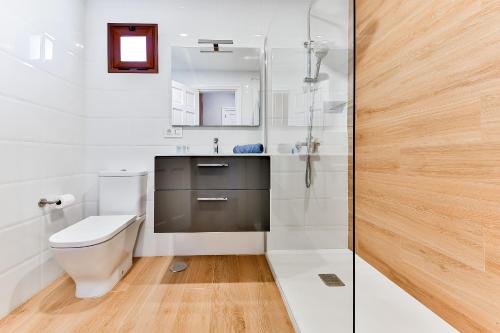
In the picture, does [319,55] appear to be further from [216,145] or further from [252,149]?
[216,145]

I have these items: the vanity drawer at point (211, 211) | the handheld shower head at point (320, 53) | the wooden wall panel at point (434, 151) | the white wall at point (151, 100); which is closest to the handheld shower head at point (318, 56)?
the handheld shower head at point (320, 53)

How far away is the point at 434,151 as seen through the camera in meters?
1.47

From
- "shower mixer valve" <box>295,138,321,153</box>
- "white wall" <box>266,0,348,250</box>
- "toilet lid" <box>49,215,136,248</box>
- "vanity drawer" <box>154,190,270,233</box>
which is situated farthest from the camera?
"vanity drawer" <box>154,190,270,233</box>

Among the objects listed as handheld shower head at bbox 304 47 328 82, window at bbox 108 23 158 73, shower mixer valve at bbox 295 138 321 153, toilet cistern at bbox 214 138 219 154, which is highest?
window at bbox 108 23 158 73

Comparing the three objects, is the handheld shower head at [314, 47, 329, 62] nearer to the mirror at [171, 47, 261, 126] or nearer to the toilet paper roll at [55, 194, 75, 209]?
the mirror at [171, 47, 261, 126]

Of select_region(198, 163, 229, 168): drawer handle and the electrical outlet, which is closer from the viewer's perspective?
select_region(198, 163, 229, 168): drawer handle

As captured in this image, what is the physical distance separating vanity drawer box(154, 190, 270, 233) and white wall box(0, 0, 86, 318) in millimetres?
697

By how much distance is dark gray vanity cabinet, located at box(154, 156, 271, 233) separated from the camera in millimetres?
1944

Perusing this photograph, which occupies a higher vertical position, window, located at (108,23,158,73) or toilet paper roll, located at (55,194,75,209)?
window, located at (108,23,158,73)

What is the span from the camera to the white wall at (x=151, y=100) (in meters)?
2.33

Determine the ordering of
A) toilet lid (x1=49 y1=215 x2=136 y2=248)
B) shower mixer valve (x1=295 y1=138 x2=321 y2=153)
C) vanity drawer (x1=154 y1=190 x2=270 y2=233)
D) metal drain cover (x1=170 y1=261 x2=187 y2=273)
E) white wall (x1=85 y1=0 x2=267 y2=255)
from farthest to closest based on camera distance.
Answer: white wall (x1=85 y1=0 x2=267 y2=255)
metal drain cover (x1=170 y1=261 x2=187 y2=273)
vanity drawer (x1=154 y1=190 x2=270 y2=233)
toilet lid (x1=49 y1=215 x2=136 y2=248)
shower mixer valve (x1=295 y1=138 x2=321 y2=153)

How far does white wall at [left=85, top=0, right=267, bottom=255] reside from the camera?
2.33m

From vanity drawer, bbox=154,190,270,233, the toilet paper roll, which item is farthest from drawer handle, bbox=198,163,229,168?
the toilet paper roll

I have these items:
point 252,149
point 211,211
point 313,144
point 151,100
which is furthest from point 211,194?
point 151,100
